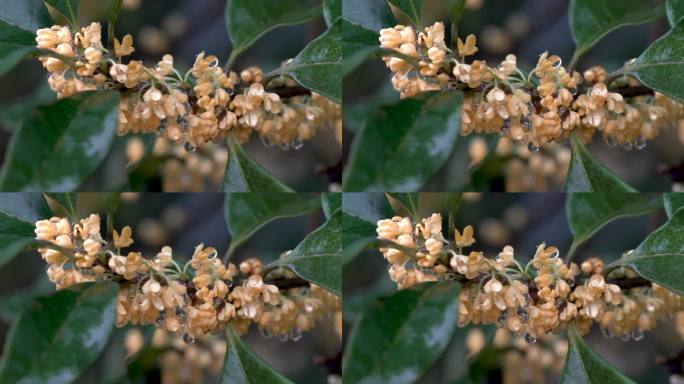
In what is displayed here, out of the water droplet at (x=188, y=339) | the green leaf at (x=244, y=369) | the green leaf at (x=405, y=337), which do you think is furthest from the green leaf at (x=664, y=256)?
the water droplet at (x=188, y=339)

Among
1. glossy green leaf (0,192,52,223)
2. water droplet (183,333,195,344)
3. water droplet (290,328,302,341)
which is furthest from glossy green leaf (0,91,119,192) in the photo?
water droplet (290,328,302,341)

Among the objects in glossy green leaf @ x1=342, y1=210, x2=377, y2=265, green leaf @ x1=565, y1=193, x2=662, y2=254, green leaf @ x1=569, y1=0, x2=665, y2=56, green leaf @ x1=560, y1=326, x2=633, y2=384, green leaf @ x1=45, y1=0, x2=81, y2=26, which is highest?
green leaf @ x1=45, y1=0, x2=81, y2=26

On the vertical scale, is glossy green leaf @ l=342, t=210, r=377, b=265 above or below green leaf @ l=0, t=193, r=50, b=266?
below

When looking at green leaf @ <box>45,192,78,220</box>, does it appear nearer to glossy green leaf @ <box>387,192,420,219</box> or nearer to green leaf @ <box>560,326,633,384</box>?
glossy green leaf @ <box>387,192,420,219</box>

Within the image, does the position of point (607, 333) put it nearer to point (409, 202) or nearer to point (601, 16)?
point (409, 202)

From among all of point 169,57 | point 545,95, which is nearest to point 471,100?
point 545,95

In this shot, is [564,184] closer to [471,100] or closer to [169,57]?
[471,100]
